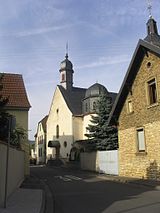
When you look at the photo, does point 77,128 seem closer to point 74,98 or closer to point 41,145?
point 74,98

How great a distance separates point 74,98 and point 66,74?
7.28 meters

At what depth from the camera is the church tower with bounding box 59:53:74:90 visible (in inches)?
2552

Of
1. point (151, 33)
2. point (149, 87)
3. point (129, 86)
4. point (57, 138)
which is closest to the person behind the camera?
point (149, 87)

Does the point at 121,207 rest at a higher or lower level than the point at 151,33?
lower

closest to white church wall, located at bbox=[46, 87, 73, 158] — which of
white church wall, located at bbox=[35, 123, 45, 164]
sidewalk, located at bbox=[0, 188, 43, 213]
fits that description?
white church wall, located at bbox=[35, 123, 45, 164]

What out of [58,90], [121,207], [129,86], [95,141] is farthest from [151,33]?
[58,90]

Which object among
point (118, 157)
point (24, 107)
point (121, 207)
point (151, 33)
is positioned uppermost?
point (151, 33)

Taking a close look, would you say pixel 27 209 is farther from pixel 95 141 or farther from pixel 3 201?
pixel 95 141

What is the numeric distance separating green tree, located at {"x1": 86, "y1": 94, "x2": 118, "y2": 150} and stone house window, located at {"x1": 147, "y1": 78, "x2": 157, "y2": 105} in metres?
9.77

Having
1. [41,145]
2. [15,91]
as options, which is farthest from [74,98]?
[15,91]

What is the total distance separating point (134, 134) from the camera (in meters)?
23.6

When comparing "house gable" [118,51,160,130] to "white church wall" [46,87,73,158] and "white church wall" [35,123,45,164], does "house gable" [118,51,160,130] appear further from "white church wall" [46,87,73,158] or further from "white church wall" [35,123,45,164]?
"white church wall" [35,123,45,164]

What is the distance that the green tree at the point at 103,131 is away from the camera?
31.5 m

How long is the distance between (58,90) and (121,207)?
5081 cm
